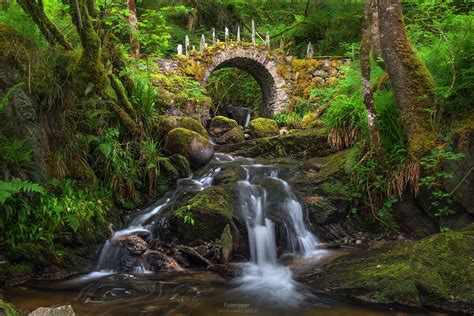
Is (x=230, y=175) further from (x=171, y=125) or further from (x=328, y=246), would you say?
(x=328, y=246)

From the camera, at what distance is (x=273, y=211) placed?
6.02 meters

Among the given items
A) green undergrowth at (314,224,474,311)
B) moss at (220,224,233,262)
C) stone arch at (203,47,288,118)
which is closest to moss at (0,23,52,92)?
moss at (220,224,233,262)

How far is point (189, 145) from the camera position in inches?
299

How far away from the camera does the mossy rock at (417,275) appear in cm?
353

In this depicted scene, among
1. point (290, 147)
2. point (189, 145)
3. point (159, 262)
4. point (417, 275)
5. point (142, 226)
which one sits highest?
point (189, 145)

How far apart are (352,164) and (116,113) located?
13.3 feet

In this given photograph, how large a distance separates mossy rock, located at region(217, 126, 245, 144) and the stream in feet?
16.5

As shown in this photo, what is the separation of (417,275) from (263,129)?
856cm

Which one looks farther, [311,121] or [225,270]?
[311,121]

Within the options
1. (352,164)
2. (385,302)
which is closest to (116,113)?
(352,164)

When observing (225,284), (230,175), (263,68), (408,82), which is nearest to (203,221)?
(225,284)

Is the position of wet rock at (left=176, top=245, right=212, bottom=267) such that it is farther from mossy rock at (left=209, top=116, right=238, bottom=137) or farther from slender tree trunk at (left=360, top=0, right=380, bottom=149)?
mossy rock at (left=209, top=116, right=238, bottom=137)

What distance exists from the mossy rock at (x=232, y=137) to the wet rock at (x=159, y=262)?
21.9ft

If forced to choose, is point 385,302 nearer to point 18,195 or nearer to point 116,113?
point 18,195
